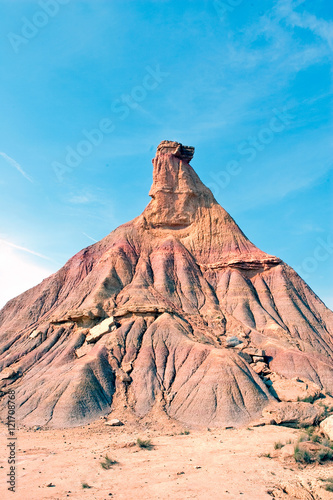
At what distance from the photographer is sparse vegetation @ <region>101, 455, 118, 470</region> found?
1945 cm

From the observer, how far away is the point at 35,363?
4038cm

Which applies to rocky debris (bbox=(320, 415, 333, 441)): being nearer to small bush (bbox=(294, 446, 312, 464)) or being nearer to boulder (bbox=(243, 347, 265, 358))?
small bush (bbox=(294, 446, 312, 464))

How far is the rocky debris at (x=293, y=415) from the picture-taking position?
91.7 ft

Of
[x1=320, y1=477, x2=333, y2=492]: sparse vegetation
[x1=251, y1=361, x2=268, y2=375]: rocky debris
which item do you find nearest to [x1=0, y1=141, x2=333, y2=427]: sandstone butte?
[x1=251, y1=361, x2=268, y2=375]: rocky debris

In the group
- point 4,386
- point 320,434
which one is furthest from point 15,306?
point 320,434

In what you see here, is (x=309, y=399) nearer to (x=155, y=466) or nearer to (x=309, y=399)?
Answer: (x=309, y=399)

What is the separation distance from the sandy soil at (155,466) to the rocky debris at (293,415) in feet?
3.32

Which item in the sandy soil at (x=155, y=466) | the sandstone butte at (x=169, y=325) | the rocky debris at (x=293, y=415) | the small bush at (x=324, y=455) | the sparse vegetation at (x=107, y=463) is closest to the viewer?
the sandy soil at (x=155, y=466)

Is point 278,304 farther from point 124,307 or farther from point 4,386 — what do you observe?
point 4,386

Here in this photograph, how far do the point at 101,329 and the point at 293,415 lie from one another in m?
20.5

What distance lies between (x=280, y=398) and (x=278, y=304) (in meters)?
19.2

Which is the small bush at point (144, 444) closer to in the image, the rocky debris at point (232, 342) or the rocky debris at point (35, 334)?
the rocky debris at point (232, 342)

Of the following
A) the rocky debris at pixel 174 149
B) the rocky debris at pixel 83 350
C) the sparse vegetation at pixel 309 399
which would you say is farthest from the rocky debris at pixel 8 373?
the rocky debris at pixel 174 149

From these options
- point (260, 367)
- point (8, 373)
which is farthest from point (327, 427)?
point (8, 373)
